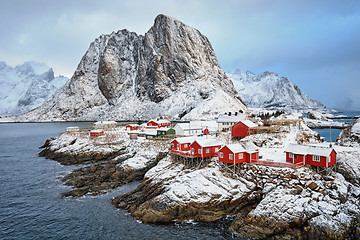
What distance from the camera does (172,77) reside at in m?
158

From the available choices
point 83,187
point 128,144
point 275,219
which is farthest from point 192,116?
point 275,219

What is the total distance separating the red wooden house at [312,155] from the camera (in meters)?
26.0

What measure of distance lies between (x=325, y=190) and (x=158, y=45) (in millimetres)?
158633

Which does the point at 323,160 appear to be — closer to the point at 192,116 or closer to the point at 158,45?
the point at 192,116

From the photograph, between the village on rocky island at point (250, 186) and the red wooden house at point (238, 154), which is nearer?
the village on rocky island at point (250, 186)

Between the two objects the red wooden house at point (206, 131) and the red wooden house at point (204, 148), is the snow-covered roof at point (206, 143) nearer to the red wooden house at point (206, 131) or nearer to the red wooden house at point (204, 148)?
the red wooden house at point (204, 148)

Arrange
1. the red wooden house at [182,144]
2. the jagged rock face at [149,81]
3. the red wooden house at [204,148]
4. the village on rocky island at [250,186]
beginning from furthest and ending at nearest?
1. the jagged rock face at [149,81]
2. the red wooden house at [182,144]
3. the red wooden house at [204,148]
4. the village on rocky island at [250,186]

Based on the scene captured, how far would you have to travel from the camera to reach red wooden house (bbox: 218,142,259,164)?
2883 centimetres

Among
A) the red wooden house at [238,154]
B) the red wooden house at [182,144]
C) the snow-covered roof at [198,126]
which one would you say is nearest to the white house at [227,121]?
the snow-covered roof at [198,126]

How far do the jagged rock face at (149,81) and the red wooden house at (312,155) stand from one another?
91.0m

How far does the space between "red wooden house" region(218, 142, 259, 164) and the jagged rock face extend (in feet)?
292

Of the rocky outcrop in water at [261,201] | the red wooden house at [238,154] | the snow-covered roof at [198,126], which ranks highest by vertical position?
the snow-covered roof at [198,126]

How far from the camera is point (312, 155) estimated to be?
26.9 meters

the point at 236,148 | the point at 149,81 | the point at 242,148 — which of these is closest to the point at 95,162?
the point at 236,148
